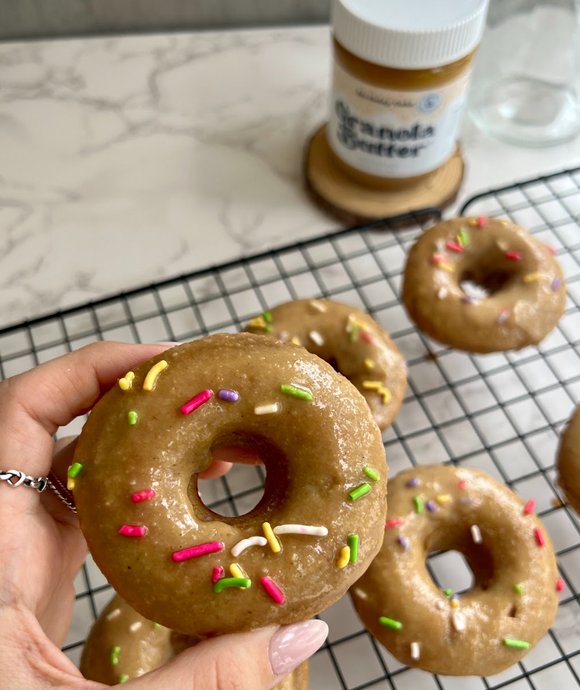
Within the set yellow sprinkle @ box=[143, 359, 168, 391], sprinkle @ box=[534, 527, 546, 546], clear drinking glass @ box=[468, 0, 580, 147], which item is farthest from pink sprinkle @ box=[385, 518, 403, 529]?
clear drinking glass @ box=[468, 0, 580, 147]

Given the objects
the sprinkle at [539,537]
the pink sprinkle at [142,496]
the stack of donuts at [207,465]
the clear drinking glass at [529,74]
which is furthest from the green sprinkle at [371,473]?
the clear drinking glass at [529,74]

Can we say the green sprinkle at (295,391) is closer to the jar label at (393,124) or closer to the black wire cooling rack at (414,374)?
the black wire cooling rack at (414,374)

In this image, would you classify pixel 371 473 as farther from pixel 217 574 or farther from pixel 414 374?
pixel 414 374

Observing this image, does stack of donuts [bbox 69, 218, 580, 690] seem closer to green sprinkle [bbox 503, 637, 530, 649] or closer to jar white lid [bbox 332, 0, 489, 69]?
green sprinkle [bbox 503, 637, 530, 649]

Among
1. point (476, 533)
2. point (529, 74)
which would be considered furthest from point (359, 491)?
point (529, 74)

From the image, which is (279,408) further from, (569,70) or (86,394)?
(569,70)

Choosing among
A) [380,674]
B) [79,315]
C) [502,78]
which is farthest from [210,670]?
[502,78]
